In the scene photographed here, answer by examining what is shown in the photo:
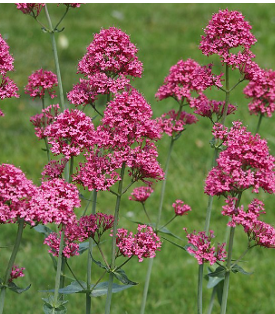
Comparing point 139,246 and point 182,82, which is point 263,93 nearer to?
point 182,82

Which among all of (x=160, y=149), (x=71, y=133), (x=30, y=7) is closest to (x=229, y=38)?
(x=71, y=133)

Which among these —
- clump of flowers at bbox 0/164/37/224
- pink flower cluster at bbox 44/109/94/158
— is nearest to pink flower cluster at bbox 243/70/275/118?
pink flower cluster at bbox 44/109/94/158

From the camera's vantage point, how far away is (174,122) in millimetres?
3080

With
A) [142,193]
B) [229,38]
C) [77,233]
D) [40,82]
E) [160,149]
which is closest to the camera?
[77,233]

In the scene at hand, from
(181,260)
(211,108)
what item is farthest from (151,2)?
(211,108)

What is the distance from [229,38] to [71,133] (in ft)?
2.85

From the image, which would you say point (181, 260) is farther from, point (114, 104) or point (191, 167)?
point (114, 104)

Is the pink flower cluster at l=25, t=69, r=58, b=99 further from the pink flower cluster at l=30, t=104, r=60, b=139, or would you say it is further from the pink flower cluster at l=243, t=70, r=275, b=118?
the pink flower cluster at l=243, t=70, r=275, b=118

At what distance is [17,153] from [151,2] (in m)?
5.65

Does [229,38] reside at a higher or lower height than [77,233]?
higher

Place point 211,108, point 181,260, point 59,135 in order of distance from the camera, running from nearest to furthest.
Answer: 1. point 59,135
2. point 211,108
3. point 181,260

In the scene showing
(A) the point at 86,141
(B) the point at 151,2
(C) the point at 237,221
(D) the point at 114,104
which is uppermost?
(B) the point at 151,2

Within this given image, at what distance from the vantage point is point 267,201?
18.1 feet

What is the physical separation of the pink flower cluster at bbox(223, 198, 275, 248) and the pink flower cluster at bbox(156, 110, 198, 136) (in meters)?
0.72
